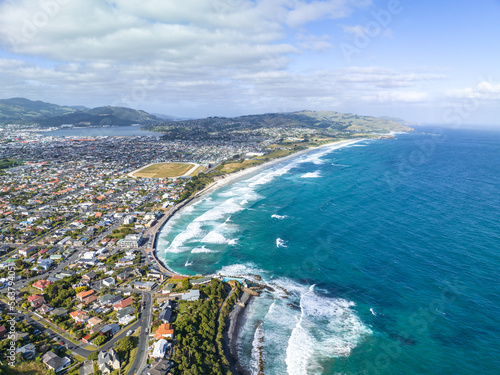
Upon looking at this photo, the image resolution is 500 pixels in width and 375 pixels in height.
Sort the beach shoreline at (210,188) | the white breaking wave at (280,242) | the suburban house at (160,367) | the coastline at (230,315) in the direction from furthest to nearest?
1. the white breaking wave at (280,242)
2. the beach shoreline at (210,188)
3. the coastline at (230,315)
4. the suburban house at (160,367)

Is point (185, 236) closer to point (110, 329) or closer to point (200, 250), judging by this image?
point (200, 250)

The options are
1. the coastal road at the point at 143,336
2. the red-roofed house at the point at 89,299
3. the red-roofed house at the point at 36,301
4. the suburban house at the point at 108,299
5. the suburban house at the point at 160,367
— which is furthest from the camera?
the red-roofed house at the point at 89,299

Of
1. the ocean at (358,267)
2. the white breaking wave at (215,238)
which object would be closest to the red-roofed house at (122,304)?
the ocean at (358,267)

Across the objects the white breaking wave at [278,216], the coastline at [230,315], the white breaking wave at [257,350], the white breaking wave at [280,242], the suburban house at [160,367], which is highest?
the white breaking wave at [278,216]

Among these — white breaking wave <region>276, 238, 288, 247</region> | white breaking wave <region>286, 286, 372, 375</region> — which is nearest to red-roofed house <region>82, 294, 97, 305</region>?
white breaking wave <region>286, 286, 372, 375</region>

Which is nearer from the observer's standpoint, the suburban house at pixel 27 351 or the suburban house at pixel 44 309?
the suburban house at pixel 27 351

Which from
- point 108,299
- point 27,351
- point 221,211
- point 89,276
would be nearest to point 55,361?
point 27,351

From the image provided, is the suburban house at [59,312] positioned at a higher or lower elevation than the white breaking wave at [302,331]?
higher

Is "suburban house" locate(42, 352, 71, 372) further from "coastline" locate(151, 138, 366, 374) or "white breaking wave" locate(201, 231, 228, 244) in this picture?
"white breaking wave" locate(201, 231, 228, 244)

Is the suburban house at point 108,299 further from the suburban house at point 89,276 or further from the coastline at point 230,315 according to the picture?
the coastline at point 230,315
